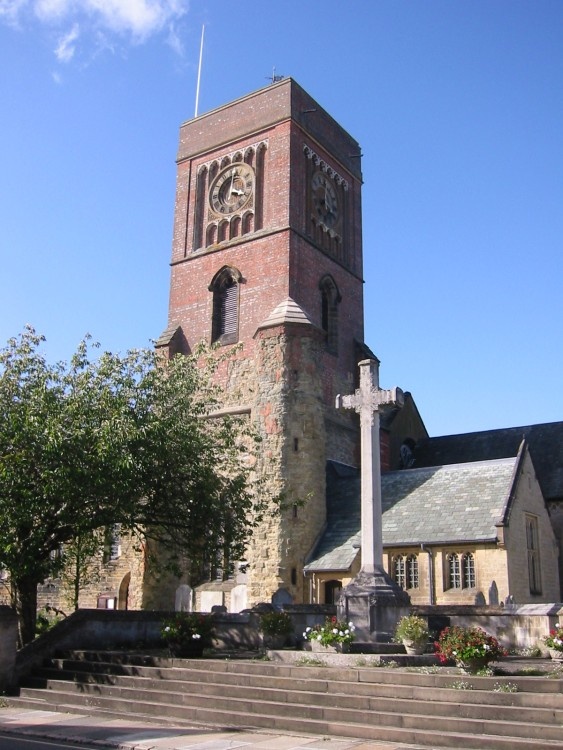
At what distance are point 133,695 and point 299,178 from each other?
88.1 ft

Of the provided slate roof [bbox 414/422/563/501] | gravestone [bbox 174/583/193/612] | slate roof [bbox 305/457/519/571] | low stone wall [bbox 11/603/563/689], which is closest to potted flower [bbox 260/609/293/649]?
low stone wall [bbox 11/603/563/689]

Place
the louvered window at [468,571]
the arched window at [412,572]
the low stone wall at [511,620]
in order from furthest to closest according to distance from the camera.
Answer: the arched window at [412,572] < the louvered window at [468,571] < the low stone wall at [511,620]

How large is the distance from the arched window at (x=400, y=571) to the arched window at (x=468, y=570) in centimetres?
216

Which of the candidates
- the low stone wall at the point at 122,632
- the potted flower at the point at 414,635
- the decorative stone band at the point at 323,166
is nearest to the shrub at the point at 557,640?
the potted flower at the point at 414,635

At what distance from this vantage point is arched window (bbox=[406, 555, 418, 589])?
1022 inches

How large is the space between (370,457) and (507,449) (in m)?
19.6

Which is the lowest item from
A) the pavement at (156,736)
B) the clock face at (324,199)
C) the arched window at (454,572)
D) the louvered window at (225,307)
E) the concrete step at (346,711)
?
the pavement at (156,736)

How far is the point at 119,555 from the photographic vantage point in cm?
3262

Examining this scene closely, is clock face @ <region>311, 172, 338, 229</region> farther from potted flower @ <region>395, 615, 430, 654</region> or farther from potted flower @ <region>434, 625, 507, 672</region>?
potted flower @ <region>434, 625, 507, 672</region>

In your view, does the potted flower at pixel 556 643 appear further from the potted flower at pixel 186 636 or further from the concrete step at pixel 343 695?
the potted flower at pixel 186 636

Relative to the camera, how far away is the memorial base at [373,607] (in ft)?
52.7

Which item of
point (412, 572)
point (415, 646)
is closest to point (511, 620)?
point (415, 646)

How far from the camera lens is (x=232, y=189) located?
37188mm

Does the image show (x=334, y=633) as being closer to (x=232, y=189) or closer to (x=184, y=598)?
(x=184, y=598)
